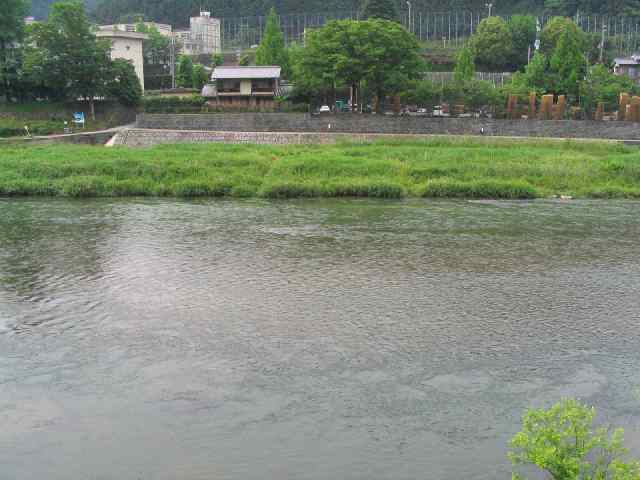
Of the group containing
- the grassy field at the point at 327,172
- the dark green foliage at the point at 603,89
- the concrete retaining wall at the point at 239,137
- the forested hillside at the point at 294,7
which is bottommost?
the grassy field at the point at 327,172

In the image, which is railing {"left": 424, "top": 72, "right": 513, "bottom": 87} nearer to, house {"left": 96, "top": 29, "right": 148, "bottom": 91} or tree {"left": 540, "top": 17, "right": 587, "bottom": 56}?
tree {"left": 540, "top": 17, "right": 587, "bottom": 56}

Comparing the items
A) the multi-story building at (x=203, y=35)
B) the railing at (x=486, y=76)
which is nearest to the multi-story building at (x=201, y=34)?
the multi-story building at (x=203, y=35)

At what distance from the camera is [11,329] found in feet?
38.7

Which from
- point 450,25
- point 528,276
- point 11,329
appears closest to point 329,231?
point 528,276

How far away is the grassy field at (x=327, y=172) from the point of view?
25031 mm

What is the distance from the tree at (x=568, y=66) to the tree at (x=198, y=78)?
2633 cm

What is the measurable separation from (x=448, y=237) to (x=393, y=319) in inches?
262

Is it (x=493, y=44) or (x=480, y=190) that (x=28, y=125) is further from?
(x=493, y=44)

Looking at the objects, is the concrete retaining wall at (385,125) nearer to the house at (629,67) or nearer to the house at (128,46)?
the house at (128,46)

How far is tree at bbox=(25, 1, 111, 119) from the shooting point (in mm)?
38312

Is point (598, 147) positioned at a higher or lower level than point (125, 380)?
higher

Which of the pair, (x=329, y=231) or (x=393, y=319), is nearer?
(x=393, y=319)

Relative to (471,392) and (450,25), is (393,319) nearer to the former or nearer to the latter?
(471,392)

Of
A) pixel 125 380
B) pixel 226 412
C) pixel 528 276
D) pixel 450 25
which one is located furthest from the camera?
pixel 450 25
